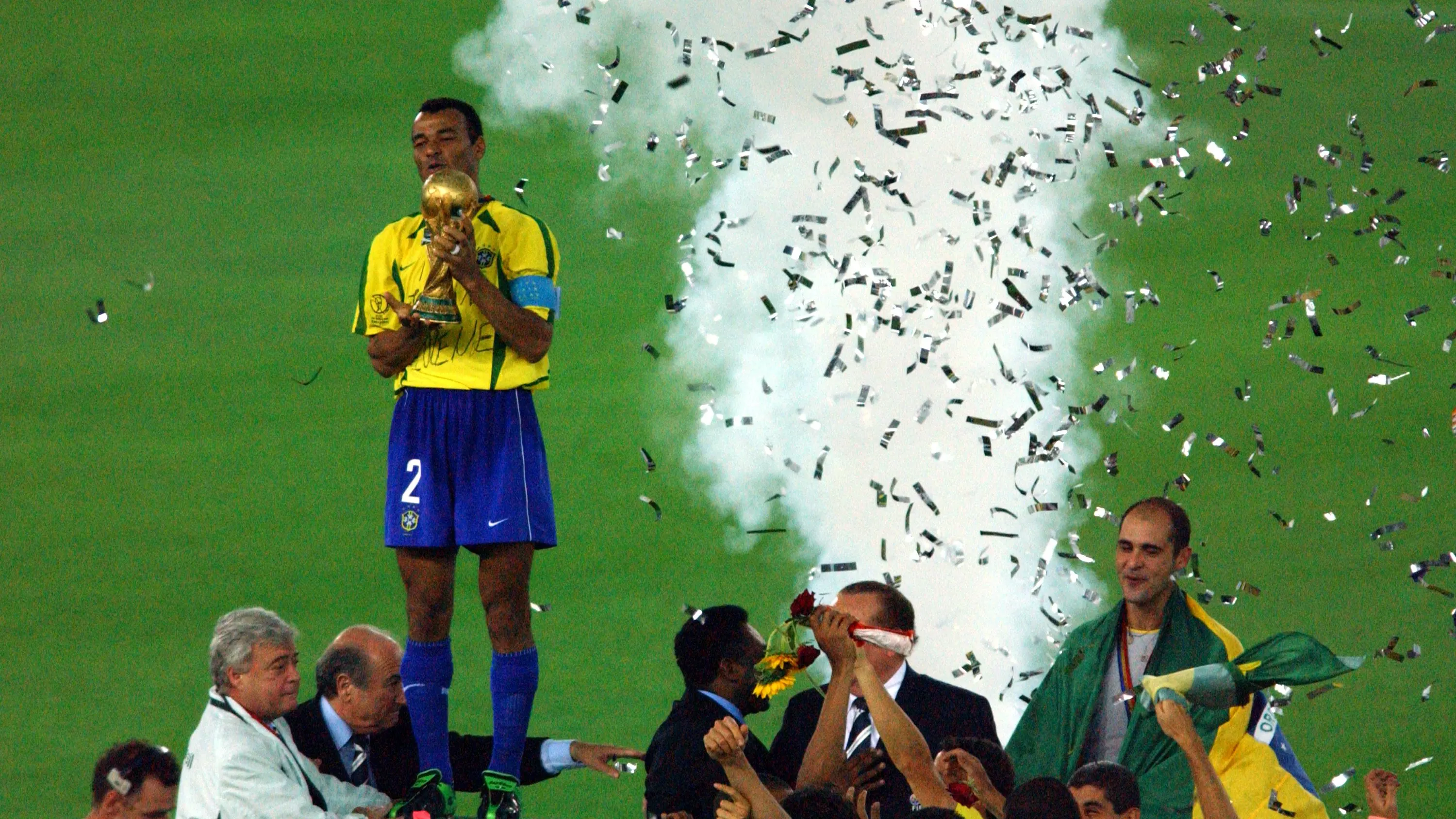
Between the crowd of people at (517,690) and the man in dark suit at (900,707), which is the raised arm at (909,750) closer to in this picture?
the crowd of people at (517,690)

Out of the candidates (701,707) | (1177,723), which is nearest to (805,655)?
(701,707)

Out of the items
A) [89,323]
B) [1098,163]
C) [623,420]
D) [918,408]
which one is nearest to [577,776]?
[623,420]

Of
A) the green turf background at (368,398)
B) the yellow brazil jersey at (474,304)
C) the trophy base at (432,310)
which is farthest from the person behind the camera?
the green turf background at (368,398)

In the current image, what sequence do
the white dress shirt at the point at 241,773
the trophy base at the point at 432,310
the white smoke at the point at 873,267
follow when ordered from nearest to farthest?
1. the white dress shirt at the point at 241,773
2. the trophy base at the point at 432,310
3. the white smoke at the point at 873,267

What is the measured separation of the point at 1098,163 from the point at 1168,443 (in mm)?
963

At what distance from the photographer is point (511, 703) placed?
4238 mm

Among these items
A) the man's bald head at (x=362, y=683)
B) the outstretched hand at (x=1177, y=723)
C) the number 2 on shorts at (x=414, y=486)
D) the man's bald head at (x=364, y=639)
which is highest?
the number 2 on shorts at (x=414, y=486)

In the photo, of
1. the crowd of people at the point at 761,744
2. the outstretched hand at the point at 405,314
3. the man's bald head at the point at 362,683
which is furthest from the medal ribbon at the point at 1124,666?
the outstretched hand at the point at 405,314

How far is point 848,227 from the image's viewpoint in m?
6.50

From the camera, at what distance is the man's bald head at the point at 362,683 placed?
4367 mm

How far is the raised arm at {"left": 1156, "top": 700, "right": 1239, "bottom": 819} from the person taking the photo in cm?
404

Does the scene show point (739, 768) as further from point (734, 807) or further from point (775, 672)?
point (775, 672)

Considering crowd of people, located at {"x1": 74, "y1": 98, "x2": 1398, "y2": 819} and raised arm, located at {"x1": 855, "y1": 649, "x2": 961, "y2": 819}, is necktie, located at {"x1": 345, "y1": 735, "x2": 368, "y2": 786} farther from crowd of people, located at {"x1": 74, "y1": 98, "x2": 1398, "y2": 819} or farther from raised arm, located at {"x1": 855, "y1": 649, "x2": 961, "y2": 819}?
raised arm, located at {"x1": 855, "y1": 649, "x2": 961, "y2": 819}

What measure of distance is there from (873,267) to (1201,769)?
108 inches
